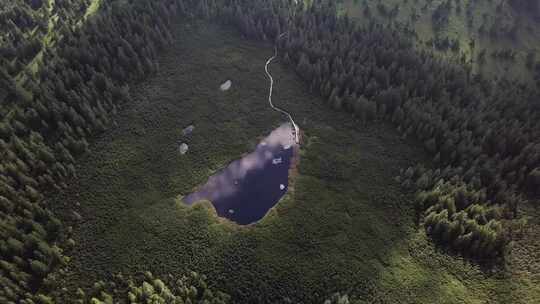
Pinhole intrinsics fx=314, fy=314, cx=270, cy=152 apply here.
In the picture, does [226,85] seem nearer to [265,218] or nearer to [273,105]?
[273,105]

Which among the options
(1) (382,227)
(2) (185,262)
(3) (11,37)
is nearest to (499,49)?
(1) (382,227)

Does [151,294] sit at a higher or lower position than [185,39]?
lower

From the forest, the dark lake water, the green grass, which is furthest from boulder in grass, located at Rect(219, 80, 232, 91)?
the dark lake water

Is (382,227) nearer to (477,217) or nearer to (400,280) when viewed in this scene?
(400,280)

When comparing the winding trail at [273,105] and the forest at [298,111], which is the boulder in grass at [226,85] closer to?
the forest at [298,111]

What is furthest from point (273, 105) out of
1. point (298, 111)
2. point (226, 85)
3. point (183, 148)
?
point (183, 148)

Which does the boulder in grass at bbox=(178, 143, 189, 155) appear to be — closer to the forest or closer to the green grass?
the green grass

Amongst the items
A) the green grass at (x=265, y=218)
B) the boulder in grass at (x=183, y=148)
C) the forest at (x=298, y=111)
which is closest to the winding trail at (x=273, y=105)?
the green grass at (x=265, y=218)
